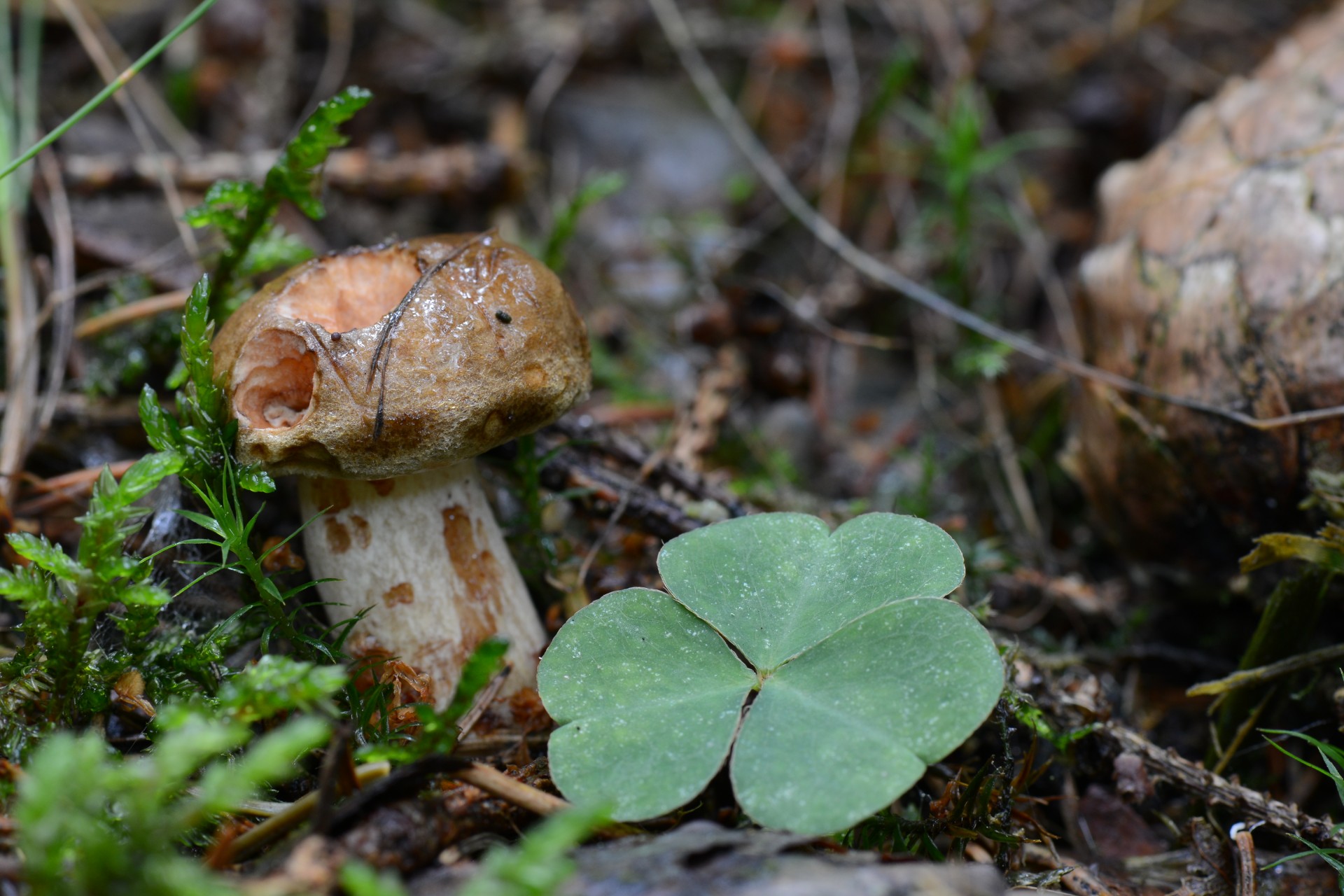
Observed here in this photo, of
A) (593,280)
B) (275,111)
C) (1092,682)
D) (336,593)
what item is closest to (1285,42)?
(1092,682)

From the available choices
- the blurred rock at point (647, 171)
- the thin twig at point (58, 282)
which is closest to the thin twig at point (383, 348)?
the thin twig at point (58, 282)

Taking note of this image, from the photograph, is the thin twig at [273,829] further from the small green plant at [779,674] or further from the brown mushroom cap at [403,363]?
the brown mushroom cap at [403,363]

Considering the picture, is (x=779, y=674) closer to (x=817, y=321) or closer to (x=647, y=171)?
(x=817, y=321)

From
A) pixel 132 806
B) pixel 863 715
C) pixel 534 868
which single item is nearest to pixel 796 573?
pixel 863 715

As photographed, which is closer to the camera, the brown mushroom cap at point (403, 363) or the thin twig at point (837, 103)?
the brown mushroom cap at point (403, 363)

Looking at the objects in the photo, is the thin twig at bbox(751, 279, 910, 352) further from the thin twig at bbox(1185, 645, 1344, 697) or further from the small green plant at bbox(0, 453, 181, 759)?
the small green plant at bbox(0, 453, 181, 759)

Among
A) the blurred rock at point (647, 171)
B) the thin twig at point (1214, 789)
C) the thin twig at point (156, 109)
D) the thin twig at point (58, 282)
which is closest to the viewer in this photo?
the thin twig at point (1214, 789)

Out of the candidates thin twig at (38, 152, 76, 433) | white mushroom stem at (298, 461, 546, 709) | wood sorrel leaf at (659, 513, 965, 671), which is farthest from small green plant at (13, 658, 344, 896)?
thin twig at (38, 152, 76, 433)
